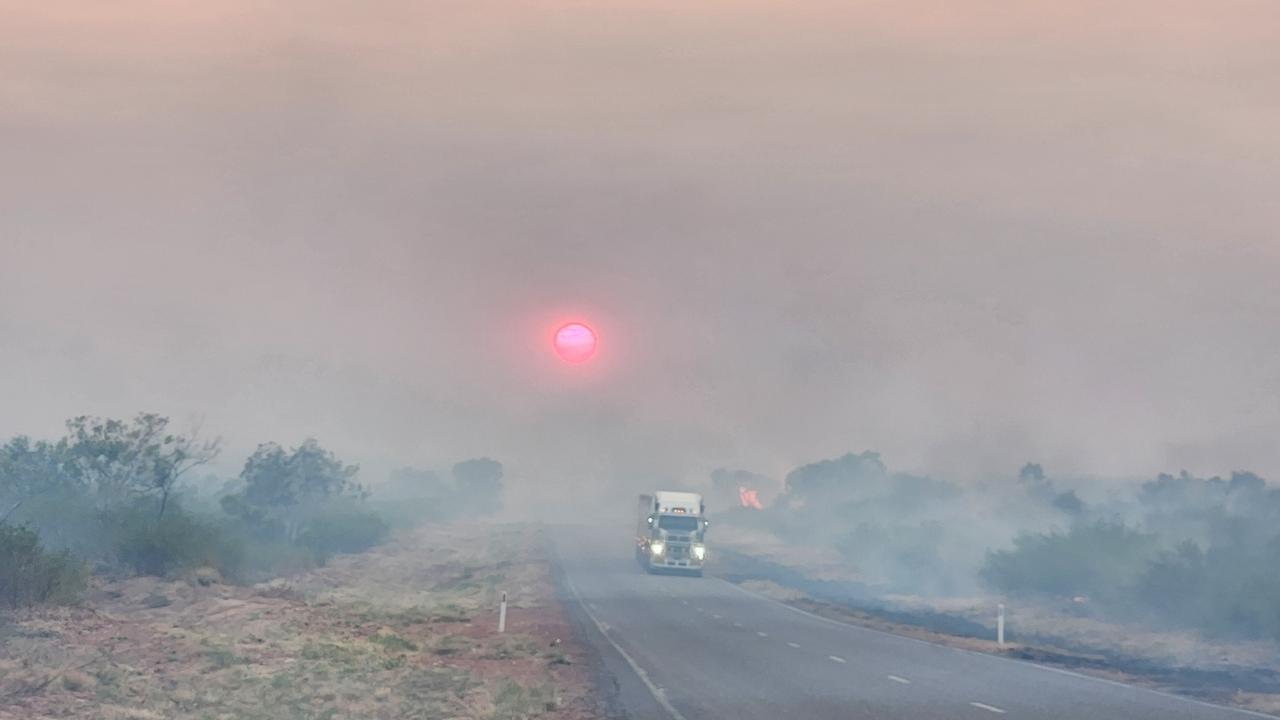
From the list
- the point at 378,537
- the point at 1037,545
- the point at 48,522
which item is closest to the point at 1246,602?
the point at 1037,545

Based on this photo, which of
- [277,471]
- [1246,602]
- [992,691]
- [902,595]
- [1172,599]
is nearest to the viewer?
[992,691]

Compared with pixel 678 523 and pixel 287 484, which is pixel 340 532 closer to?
pixel 287 484

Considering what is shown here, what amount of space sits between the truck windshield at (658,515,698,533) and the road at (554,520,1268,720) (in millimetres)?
17299

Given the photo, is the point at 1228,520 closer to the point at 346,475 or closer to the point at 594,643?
the point at 594,643

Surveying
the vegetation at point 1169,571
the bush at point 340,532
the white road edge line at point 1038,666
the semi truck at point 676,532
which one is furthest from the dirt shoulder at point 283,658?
the bush at point 340,532

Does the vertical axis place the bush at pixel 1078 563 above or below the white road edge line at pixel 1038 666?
above

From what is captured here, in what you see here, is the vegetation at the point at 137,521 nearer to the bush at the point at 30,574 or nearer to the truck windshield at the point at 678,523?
the bush at the point at 30,574

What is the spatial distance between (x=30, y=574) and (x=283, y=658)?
7295mm

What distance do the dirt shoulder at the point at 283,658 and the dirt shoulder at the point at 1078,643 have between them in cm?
1195

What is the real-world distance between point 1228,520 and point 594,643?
42893 millimetres

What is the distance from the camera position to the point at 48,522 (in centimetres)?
4666

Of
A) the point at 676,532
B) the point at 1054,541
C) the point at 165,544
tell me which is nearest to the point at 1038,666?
the point at 165,544

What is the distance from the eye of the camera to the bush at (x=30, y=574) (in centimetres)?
2681

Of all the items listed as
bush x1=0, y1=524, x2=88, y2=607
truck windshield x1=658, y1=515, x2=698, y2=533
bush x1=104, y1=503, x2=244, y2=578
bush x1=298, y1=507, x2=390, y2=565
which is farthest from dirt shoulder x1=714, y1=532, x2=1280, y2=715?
bush x1=298, y1=507, x2=390, y2=565
